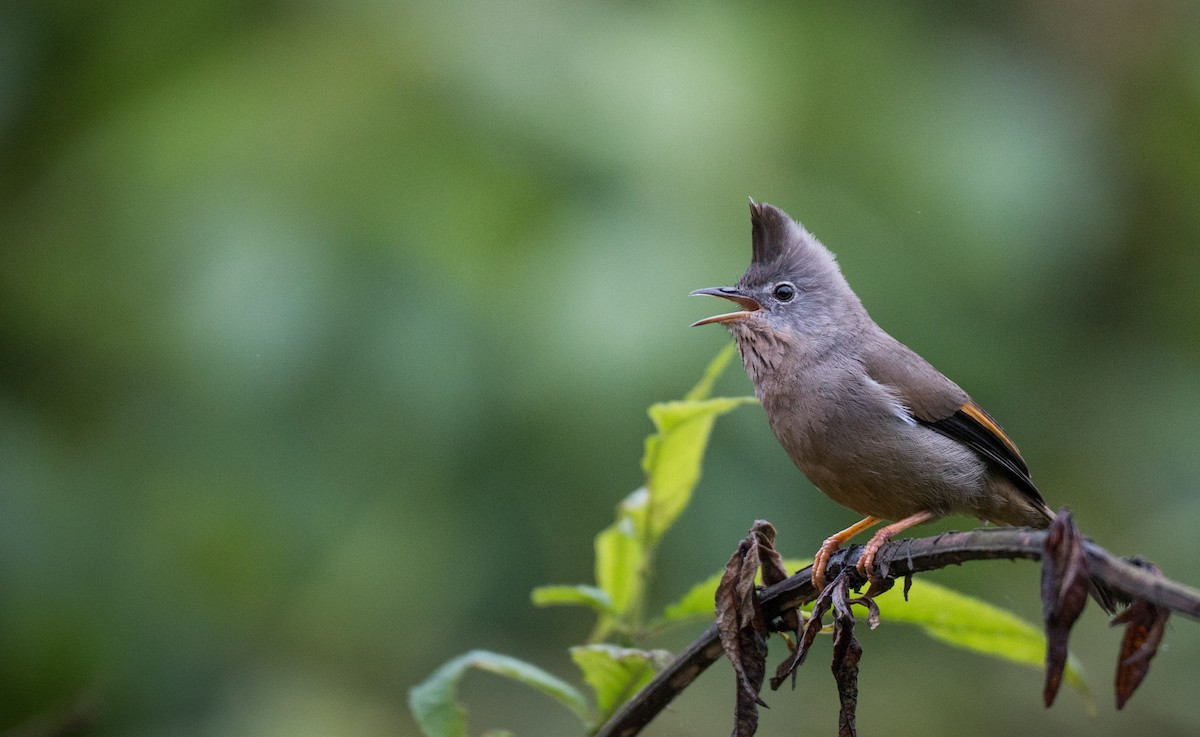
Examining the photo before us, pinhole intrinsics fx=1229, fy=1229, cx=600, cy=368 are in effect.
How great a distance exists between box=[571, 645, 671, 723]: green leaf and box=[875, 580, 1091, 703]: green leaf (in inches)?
16.1

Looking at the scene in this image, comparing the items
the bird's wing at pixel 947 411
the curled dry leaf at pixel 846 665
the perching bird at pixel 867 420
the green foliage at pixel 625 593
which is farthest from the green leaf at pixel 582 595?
the bird's wing at pixel 947 411

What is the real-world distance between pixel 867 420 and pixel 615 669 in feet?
4.43

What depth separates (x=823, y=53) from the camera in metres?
4.65

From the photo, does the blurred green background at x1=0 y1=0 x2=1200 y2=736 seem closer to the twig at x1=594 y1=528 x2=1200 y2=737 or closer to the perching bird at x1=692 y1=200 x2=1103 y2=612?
the perching bird at x1=692 y1=200 x2=1103 y2=612

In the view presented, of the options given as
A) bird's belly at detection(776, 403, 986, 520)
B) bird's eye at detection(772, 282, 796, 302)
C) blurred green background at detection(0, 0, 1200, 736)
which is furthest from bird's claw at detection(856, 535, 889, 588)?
blurred green background at detection(0, 0, 1200, 736)

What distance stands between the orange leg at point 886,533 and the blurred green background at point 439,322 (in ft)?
3.18

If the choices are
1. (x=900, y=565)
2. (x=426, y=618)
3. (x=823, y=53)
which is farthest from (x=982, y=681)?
(x=900, y=565)

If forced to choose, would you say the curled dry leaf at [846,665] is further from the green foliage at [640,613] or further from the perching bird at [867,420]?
the perching bird at [867,420]

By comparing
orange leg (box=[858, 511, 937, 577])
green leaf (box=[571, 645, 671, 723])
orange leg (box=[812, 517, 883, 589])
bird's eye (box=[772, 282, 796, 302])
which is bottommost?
green leaf (box=[571, 645, 671, 723])

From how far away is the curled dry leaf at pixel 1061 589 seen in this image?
1.12 meters

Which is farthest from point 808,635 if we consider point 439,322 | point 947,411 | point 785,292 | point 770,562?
point 439,322

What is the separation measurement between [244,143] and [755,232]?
1.70 m

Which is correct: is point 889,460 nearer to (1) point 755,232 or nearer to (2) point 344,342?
(1) point 755,232

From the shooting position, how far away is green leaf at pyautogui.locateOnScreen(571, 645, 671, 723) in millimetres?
1792
